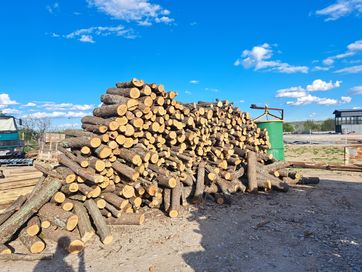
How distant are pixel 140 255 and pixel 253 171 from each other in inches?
200

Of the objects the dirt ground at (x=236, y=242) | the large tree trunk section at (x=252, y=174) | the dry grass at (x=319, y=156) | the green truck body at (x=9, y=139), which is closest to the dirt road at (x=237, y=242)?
the dirt ground at (x=236, y=242)

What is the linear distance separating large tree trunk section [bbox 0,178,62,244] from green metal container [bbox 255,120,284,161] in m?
7.87

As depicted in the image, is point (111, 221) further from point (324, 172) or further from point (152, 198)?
point (324, 172)

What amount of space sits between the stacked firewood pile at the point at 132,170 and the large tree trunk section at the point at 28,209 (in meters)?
→ 0.02

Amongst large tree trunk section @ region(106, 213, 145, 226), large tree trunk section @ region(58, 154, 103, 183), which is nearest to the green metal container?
large tree trunk section @ region(106, 213, 145, 226)

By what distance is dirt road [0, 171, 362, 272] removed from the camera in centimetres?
479

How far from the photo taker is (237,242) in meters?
5.61

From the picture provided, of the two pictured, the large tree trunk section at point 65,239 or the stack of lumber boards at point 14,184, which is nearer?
the large tree trunk section at point 65,239

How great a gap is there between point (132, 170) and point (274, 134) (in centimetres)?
668

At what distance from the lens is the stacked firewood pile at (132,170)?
5910mm

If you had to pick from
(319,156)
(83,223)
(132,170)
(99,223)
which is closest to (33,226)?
(83,223)

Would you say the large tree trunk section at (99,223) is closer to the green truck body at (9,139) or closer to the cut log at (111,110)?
the cut log at (111,110)

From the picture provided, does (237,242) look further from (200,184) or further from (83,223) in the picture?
(83,223)

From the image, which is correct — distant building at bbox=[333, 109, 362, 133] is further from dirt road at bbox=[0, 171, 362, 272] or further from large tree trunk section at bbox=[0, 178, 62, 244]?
large tree trunk section at bbox=[0, 178, 62, 244]
